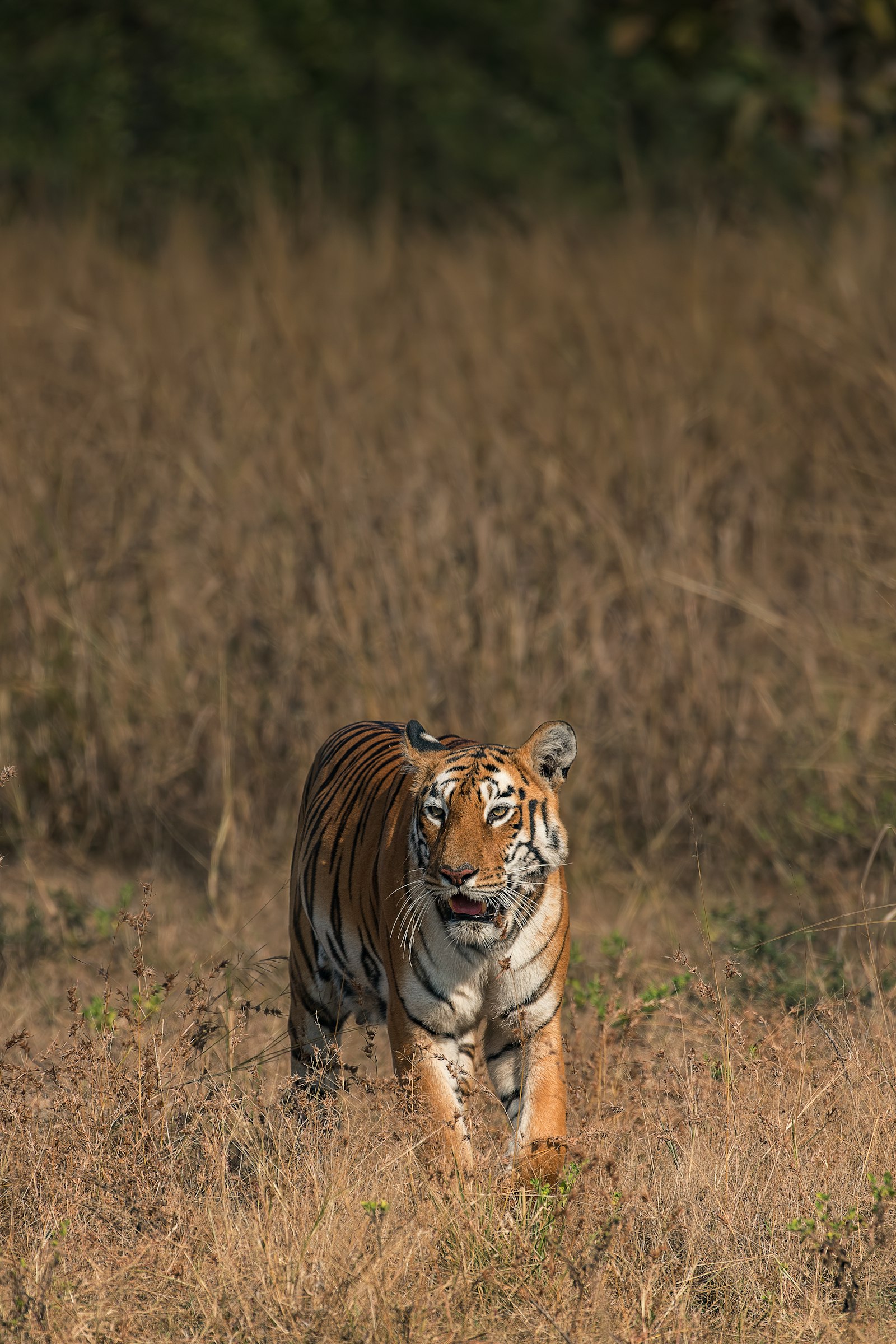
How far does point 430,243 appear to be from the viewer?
26.5 ft

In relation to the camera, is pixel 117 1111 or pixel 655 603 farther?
pixel 655 603

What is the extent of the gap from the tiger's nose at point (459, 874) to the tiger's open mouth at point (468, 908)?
0.05 meters

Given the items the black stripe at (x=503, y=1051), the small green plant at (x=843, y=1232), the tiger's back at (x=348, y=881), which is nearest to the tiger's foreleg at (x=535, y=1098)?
the black stripe at (x=503, y=1051)

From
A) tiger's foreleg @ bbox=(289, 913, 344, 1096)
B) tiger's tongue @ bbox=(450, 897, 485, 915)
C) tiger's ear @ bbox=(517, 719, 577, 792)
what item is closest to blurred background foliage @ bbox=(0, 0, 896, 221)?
tiger's foreleg @ bbox=(289, 913, 344, 1096)

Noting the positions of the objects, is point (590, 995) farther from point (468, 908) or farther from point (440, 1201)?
point (440, 1201)

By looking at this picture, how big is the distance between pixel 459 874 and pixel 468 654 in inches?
105

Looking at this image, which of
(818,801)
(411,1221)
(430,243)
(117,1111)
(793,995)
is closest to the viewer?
(411,1221)

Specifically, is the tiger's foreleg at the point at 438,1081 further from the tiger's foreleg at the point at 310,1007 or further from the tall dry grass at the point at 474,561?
the tall dry grass at the point at 474,561

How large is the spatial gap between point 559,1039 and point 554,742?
589mm

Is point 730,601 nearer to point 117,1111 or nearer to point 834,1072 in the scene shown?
point 834,1072

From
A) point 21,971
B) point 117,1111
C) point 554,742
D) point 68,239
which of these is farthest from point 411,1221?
point 68,239

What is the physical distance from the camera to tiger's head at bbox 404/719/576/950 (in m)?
3.16

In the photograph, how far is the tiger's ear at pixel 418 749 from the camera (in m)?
3.39

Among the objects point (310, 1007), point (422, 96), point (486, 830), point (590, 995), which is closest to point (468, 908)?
point (486, 830)
